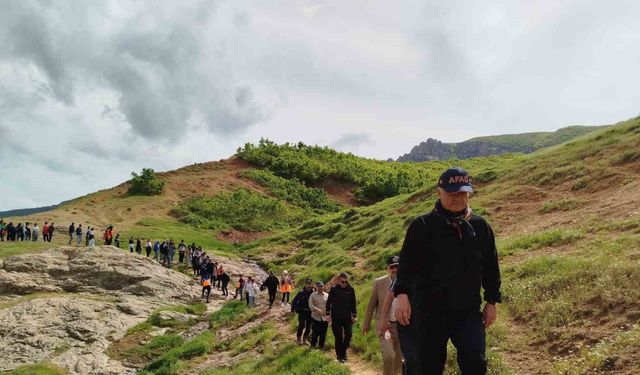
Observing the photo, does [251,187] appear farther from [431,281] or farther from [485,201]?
[431,281]

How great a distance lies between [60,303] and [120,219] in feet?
99.0

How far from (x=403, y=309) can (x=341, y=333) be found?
792 centimetres

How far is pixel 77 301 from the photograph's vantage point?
26.3m

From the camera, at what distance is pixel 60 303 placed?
25625 millimetres

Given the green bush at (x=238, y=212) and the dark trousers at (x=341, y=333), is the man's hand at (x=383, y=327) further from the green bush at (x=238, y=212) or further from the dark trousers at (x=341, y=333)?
the green bush at (x=238, y=212)

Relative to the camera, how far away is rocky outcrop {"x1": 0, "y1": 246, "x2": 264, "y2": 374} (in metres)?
21.7

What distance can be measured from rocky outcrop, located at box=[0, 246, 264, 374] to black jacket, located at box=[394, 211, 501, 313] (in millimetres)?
18599

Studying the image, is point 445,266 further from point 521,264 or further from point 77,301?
point 77,301

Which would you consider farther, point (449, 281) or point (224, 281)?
point (224, 281)

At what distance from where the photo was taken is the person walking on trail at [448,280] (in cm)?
474

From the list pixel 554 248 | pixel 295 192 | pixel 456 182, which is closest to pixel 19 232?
pixel 554 248

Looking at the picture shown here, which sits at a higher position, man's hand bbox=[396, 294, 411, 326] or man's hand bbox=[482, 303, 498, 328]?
man's hand bbox=[396, 294, 411, 326]

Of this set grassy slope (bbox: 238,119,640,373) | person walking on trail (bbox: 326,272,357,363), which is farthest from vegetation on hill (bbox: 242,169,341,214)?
person walking on trail (bbox: 326,272,357,363)

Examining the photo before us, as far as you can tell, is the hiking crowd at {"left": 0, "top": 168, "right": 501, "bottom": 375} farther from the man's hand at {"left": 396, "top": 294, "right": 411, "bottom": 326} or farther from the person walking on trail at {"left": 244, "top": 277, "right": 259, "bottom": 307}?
the person walking on trail at {"left": 244, "top": 277, "right": 259, "bottom": 307}
